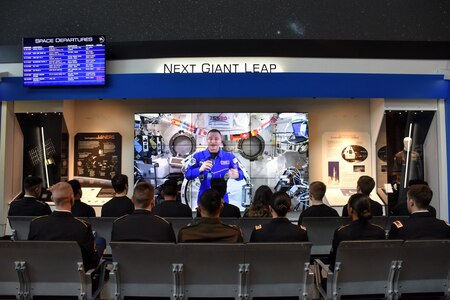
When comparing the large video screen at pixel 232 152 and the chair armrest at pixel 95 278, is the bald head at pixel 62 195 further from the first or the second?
the large video screen at pixel 232 152

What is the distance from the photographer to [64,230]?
9.77 ft

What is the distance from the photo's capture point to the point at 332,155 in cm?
737

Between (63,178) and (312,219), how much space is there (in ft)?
16.2

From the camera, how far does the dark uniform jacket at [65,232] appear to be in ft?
9.71

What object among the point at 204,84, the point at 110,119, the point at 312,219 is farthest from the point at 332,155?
the point at 110,119

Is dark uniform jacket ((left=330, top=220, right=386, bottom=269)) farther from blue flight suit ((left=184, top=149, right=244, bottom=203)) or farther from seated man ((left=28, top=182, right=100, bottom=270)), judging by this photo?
blue flight suit ((left=184, top=149, right=244, bottom=203))

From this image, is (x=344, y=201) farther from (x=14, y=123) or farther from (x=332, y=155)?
(x=14, y=123)

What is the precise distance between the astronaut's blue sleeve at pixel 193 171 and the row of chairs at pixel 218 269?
421 centimetres

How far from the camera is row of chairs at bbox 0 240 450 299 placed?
8.62ft

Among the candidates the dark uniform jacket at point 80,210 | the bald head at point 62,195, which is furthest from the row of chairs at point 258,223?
the bald head at point 62,195

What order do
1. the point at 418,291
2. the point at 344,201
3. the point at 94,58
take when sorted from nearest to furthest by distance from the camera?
the point at 418,291, the point at 94,58, the point at 344,201

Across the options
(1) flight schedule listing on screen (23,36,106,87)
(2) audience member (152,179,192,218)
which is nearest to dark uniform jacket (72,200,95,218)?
(2) audience member (152,179,192,218)

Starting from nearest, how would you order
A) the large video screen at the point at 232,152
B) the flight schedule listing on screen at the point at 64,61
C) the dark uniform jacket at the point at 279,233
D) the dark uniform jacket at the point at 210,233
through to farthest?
the dark uniform jacket at the point at 210,233
the dark uniform jacket at the point at 279,233
the flight schedule listing on screen at the point at 64,61
the large video screen at the point at 232,152

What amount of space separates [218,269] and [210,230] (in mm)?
325
